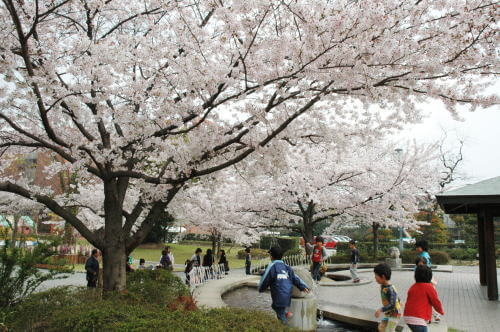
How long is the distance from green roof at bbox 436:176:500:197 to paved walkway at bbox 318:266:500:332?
9.09ft

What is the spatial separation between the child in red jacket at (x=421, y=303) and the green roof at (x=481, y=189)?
209 inches

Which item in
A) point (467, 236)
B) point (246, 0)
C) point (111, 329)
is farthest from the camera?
point (467, 236)

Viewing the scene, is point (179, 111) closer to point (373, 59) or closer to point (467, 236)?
point (373, 59)

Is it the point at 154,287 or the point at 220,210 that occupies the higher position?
the point at 220,210

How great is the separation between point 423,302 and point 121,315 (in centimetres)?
391

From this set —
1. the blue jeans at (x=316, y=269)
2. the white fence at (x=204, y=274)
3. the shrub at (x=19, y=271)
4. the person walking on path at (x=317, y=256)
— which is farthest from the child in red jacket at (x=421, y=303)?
the white fence at (x=204, y=274)

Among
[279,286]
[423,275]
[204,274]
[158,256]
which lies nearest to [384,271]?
[423,275]

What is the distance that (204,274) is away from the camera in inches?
544

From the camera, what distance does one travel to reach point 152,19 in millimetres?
7625

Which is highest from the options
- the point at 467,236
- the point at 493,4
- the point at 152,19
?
the point at 152,19

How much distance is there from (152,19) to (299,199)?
11.7 metres

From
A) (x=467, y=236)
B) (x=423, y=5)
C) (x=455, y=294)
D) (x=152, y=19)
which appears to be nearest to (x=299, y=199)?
(x=455, y=294)

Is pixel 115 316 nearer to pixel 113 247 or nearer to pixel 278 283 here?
pixel 278 283

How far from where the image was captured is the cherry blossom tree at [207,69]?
5.07 meters
